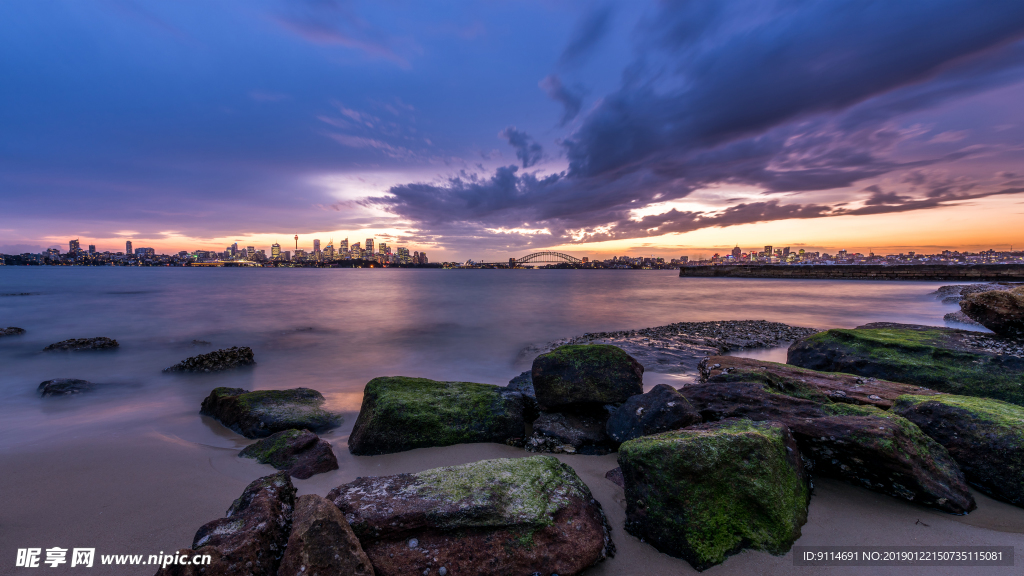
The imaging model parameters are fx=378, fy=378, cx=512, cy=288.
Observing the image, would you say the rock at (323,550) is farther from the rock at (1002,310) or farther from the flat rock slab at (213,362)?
the rock at (1002,310)

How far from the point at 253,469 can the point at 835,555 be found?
556cm

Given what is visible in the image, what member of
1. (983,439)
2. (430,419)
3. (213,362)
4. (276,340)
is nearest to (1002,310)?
(983,439)

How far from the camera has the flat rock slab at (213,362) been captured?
30.3ft

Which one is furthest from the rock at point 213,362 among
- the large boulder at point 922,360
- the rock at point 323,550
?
the large boulder at point 922,360

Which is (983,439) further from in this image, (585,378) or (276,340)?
(276,340)

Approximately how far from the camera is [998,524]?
9.70 feet

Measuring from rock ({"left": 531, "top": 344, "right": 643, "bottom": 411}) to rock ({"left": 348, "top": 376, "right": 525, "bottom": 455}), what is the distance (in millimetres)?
487

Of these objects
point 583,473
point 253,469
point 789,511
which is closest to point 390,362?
point 253,469

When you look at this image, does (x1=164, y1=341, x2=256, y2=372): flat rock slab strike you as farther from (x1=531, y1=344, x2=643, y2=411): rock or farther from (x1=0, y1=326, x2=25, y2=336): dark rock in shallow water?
(x1=0, y1=326, x2=25, y2=336): dark rock in shallow water

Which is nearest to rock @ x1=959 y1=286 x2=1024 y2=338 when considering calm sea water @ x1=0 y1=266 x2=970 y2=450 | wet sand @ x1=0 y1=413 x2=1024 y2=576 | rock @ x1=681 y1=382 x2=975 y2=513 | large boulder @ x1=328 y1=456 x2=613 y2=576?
calm sea water @ x1=0 y1=266 x2=970 y2=450

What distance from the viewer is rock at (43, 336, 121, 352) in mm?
11398

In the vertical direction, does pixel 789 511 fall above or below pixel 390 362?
above

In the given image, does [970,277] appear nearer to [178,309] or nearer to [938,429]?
[938,429]

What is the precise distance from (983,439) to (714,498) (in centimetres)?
277
